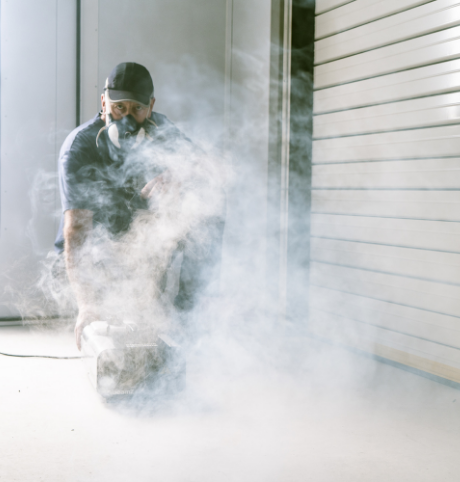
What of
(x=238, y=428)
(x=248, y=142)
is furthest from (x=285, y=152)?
(x=238, y=428)

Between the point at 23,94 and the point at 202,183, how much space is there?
1385mm

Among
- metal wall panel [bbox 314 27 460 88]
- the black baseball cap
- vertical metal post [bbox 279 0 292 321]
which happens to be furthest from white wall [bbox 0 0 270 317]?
the black baseball cap

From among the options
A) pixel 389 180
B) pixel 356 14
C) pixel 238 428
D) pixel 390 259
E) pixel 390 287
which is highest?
pixel 356 14

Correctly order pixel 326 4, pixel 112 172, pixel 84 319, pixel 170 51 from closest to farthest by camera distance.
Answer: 1. pixel 84 319
2. pixel 112 172
3. pixel 326 4
4. pixel 170 51

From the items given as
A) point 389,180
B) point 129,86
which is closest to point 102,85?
point 129,86

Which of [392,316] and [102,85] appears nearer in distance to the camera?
[392,316]

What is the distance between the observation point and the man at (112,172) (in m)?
2.83

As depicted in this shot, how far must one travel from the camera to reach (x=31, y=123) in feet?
11.8

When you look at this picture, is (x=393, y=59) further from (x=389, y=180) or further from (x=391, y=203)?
(x=391, y=203)

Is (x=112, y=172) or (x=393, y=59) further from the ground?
(x=393, y=59)

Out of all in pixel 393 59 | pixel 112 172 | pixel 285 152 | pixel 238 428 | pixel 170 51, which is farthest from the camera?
pixel 170 51

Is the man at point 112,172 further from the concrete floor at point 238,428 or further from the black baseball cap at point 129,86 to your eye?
the concrete floor at point 238,428

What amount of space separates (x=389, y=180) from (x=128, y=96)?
1494 mm

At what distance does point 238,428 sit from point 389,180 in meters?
1.61
